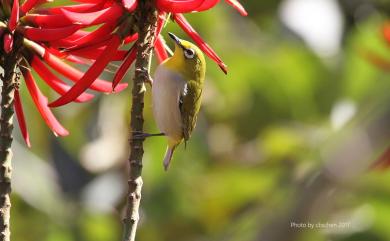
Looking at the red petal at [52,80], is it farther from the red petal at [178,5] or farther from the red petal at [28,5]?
the red petal at [178,5]

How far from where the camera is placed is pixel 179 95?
278cm

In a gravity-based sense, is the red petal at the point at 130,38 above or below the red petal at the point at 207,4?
below

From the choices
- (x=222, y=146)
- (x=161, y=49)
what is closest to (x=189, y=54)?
(x=161, y=49)

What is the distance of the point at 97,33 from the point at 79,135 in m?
2.86

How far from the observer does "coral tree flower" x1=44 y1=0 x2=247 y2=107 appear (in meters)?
1.68

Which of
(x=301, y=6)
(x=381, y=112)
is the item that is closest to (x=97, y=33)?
(x=381, y=112)

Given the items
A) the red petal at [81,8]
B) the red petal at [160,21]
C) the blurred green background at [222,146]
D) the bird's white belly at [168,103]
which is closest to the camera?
the red petal at [81,8]

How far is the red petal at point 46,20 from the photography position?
5.64 feet

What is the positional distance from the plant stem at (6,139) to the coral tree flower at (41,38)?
0.08ft

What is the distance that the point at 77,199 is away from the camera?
4586mm

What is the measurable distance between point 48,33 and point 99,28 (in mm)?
115

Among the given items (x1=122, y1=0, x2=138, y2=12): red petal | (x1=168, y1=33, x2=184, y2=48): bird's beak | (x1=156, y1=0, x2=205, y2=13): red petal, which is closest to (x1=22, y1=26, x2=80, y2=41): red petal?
(x1=122, y1=0, x2=138, y2=12): red petal

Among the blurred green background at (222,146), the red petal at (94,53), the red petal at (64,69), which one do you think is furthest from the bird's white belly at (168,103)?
the blurred green background at (222,146)

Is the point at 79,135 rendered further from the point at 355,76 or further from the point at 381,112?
the point at 381,112
